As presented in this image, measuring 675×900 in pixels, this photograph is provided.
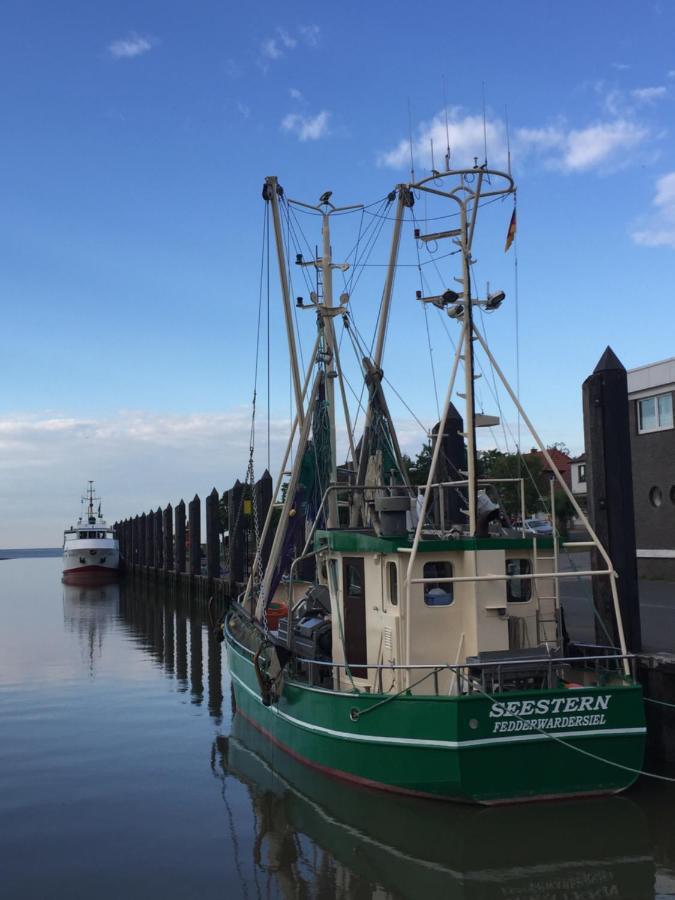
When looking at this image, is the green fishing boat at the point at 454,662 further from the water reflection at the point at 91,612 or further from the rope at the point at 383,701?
the water reflection at the point at 91,612

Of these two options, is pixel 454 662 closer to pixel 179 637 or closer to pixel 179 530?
pixel 179 637

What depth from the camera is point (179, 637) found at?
1265 inches

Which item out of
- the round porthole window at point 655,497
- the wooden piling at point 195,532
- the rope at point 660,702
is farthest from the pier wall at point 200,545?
the round porthole window at point 655,497

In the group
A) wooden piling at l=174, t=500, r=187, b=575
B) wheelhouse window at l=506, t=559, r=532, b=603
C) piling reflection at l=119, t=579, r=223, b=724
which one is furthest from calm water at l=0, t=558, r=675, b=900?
wooden piling at l=174, t=500, r=187, b=575

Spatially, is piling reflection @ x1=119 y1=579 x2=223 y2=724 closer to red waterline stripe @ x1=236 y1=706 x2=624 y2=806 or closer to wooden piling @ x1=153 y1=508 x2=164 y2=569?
red waterline stripe @ x1=236 y1=706 x2=624 y2=806

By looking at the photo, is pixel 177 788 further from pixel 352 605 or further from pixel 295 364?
pixel 295 364

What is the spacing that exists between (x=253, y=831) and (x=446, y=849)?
2.71m

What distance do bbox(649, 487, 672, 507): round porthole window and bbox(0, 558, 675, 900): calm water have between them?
61.3 ft

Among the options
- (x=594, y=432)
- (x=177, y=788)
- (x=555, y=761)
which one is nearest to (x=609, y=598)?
(x=594, y=432)

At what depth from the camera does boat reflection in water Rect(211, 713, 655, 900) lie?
9258 millimetres

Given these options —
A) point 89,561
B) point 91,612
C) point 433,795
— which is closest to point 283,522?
point 433,795

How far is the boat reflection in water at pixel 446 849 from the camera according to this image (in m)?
9.26

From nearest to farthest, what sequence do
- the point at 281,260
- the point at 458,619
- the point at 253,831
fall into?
1. the point at 253,831
2. the point at 458,619
3. the point at 281,260

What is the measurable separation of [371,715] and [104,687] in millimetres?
12226
